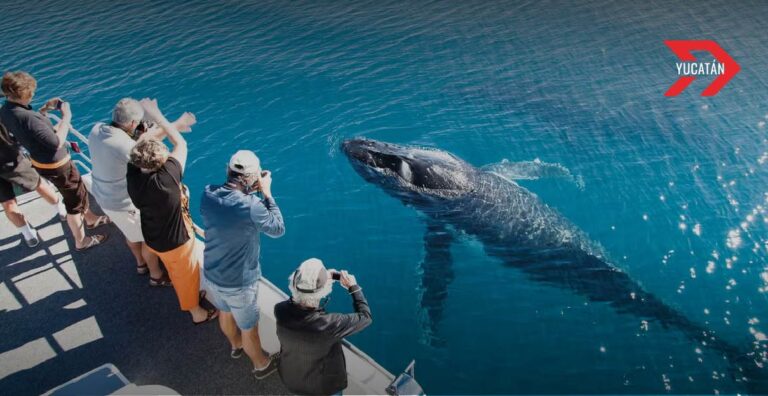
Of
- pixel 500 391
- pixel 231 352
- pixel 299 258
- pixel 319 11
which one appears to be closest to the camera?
pixel 231 352

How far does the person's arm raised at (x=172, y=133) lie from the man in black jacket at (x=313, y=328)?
216 centimetres

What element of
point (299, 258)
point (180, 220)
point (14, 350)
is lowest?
point (299, 258)

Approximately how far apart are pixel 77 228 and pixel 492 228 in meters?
6.60

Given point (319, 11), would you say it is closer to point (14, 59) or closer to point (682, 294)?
point (14, 59)

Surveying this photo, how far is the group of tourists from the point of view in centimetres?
393

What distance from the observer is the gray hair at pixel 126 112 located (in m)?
5.25

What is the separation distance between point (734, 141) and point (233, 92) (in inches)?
535

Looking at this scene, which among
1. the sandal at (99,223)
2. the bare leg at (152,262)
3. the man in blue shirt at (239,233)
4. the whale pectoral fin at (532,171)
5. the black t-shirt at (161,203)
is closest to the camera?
the man in blue shirt at (239,233)

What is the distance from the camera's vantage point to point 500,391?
22.3 ft

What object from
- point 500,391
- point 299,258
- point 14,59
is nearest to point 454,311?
point 500,391

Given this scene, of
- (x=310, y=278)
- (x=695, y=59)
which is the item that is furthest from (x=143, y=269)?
(x=695, y=59)

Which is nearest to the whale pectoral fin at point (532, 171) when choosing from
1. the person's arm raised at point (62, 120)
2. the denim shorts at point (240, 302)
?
the denim shorts at point (240, 302)

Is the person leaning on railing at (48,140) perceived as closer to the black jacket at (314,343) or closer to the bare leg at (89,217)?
the bare leg at (89,217)

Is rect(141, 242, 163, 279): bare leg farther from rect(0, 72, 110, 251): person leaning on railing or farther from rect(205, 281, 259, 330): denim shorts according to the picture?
rect(205, 281, 259, 330): denim shorts
